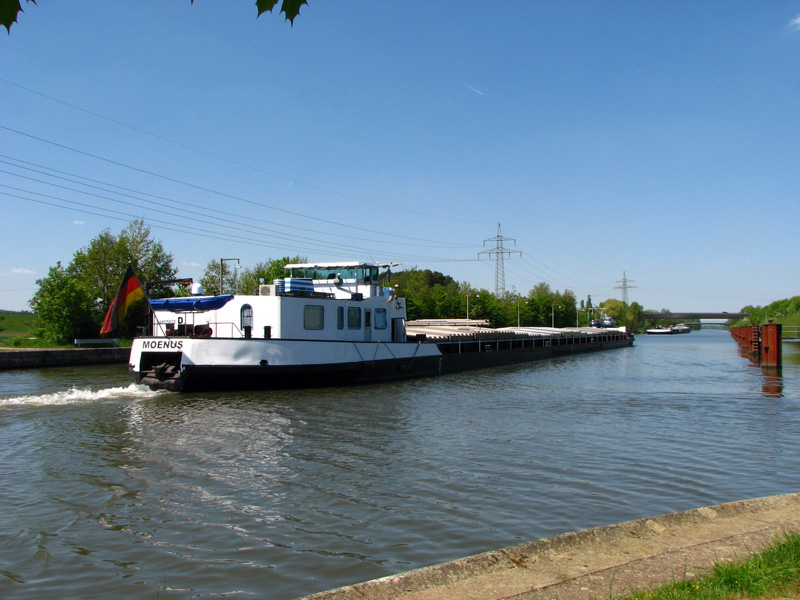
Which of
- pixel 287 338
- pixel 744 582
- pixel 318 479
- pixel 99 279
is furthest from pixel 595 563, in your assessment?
pixel 99 279

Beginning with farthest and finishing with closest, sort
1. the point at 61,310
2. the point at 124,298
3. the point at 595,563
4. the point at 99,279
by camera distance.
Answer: the point at 99,279 < the point at 61,310 < the point at 124,298 < the point at 595,563

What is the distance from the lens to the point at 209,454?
35.6 feet

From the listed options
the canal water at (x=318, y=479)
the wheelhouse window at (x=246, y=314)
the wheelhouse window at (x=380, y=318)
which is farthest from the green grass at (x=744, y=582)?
the wheelhouse window at (x=380, y=318)

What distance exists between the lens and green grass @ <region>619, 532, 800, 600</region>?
12.8 feet

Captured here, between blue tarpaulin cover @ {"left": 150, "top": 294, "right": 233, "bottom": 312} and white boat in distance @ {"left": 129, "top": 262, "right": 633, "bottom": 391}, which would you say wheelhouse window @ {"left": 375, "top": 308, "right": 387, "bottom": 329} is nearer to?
white boat in distance @ {"left": 129, "top": 262, "right": 633, "bottom": 391}

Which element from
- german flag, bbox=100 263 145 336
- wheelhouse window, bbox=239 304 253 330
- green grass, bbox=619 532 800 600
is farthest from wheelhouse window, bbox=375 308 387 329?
green grass, bbox=619 532 800 600

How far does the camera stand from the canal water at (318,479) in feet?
20.0

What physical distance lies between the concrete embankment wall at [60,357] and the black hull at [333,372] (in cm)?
1286

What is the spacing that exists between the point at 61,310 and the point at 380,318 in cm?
2385

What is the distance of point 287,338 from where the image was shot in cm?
1983

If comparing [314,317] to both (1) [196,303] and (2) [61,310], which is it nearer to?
(1) [196,303]

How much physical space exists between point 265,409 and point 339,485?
24.9 feet

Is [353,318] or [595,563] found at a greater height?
[353,318]

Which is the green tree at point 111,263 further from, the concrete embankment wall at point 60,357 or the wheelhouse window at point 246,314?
the wheelhouse window at point 246,314
